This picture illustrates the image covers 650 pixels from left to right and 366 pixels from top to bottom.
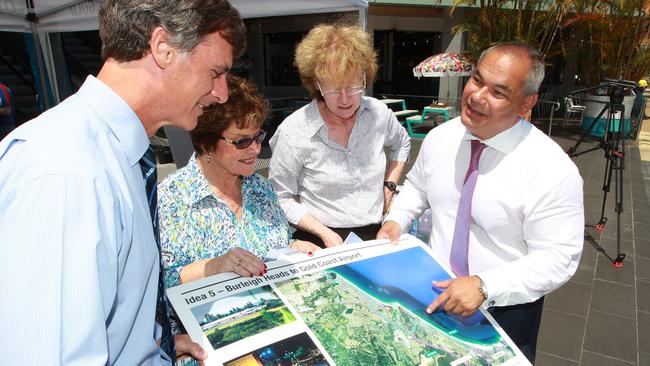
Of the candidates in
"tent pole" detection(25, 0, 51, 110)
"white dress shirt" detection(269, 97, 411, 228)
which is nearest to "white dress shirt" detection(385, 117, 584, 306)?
"white dress shirt" detection(269, 97, 411, 228)

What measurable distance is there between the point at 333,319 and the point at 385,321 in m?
0.16

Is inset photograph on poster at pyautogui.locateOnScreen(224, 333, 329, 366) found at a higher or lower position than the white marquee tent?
lower

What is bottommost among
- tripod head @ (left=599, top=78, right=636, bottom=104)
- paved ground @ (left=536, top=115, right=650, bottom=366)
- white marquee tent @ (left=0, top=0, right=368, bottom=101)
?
paved ground @ (left=536, top=115, right=650, bottom=366)

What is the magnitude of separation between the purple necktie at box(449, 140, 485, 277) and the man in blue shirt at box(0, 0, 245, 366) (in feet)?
3.30

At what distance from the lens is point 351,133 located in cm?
227

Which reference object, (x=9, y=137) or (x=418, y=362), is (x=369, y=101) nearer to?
(x=418, y=362)

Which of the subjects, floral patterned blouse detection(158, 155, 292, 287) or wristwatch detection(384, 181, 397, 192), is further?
wristwatch detection(384, 181, 397, 192)

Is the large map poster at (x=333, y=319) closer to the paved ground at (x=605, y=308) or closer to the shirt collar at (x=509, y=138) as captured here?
the shirt collar at (x=509, y=138)

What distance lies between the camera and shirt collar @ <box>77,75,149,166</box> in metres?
0.86

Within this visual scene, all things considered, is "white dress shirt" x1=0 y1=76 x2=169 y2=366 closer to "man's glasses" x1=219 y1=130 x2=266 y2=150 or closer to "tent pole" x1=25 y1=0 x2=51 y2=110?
"man's glasses" x1=219 y1=130 x2=266 y2=150

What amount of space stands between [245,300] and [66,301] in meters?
0.58

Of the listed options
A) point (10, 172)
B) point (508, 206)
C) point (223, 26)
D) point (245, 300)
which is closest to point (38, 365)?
point (10, 172)

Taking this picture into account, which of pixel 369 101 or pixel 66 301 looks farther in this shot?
pixel 369 101

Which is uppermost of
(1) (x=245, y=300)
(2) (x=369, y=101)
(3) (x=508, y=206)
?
(2) (x=369, y=101)
